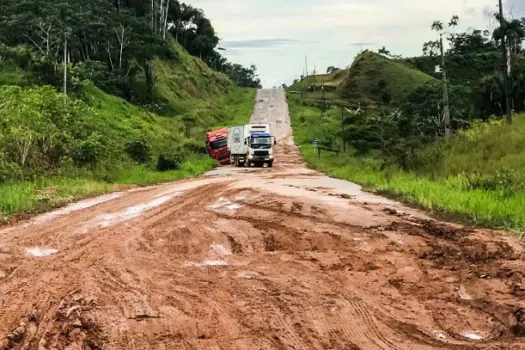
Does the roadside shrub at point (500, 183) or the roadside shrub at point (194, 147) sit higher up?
the roadside shrub at point (194, 147)

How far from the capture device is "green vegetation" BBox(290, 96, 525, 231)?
1304 cm

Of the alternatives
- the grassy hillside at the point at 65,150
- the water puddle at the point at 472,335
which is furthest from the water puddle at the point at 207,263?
the grassy hillside at the point at 65,150

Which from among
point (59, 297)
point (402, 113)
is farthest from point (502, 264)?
point (402, 113)

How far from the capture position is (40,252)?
9.26 metres

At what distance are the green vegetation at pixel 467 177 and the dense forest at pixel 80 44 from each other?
23991mm

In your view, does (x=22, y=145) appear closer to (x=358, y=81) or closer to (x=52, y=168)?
(x=52, y=168)

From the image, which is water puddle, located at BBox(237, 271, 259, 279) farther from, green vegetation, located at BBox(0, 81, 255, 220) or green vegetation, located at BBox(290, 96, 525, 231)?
Answer: green vegetation, located at BBox(0, 81, 255, 220)

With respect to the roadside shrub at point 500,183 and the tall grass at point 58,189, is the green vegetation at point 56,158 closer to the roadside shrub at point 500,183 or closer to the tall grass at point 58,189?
the tall grass at point 58,189

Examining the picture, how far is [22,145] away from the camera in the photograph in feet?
67.1

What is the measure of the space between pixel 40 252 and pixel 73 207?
5843 mm

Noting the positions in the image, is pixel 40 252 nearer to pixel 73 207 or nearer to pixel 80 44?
pixel 73 207

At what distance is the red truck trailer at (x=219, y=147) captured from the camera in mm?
45594

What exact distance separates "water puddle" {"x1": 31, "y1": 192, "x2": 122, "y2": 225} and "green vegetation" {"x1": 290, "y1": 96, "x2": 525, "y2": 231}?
7858mm

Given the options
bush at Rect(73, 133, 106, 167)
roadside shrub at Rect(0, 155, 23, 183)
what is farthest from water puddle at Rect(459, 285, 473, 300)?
bush at Rect(73, 133, 106, 167)
